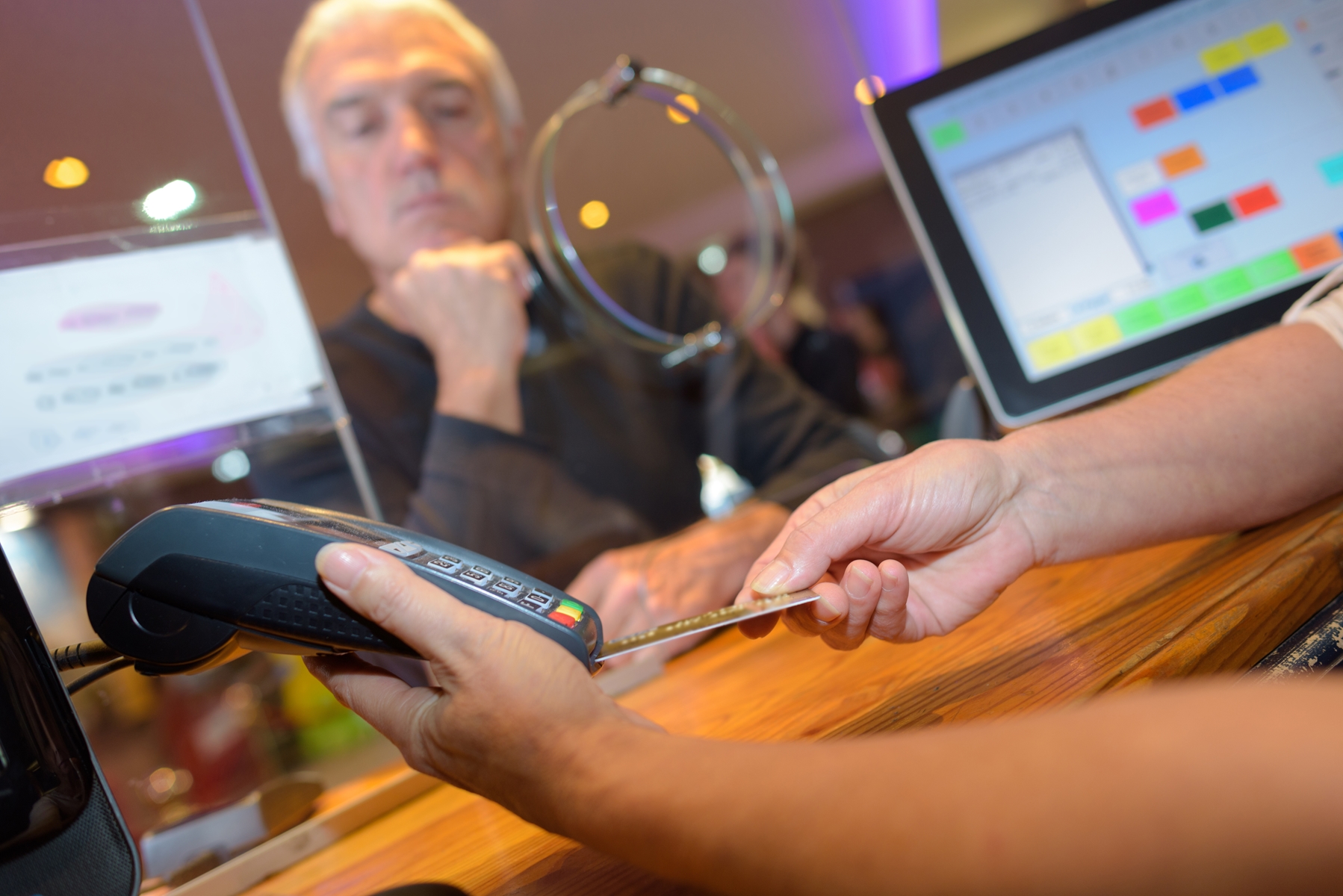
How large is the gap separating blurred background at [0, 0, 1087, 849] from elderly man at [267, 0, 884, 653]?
0.14 feet

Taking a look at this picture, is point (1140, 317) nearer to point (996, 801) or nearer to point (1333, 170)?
point (1333, 170)

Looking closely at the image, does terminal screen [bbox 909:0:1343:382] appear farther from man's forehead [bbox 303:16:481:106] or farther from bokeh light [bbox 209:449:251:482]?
bokeh light [bbox 209:449:251:482]

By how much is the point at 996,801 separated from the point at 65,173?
36.4 inches

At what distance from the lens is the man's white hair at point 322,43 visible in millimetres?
Result: 978

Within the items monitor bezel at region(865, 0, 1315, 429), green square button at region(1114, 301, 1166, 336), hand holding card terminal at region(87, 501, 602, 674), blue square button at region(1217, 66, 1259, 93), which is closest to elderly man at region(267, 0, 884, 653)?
monitor bezel at region(865, 0, 1315, 429)

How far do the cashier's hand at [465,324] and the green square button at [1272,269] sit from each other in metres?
0.83

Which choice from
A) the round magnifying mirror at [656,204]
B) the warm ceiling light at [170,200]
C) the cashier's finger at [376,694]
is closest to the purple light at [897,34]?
the round magnifying mirror at [656,204]

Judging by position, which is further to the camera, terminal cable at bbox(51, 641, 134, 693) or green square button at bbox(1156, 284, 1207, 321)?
green square button at bbox(1156, 284, 1207, 321)

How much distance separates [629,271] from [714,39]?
0.43m

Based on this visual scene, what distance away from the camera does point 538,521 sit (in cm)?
103

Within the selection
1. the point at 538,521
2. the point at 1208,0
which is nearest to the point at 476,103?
the point at 538,521

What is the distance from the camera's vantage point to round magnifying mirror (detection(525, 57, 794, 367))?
43.4 inches

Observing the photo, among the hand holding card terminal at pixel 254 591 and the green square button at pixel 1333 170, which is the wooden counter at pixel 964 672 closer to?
the hand holding card terminal at pixel 254 591

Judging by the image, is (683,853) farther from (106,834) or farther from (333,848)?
(333,848)
